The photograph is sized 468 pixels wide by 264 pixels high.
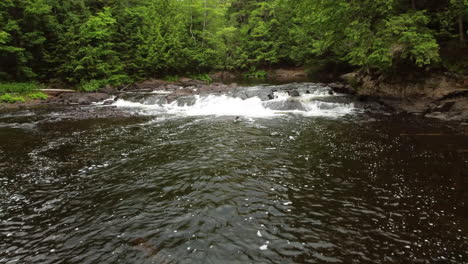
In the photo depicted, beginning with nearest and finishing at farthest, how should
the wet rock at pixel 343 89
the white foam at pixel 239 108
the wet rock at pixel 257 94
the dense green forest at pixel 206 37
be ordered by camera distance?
the dense green forest at pixel 206 37 → the white foam at pixel 239 108 → the wet rock at pixel 343 89 → the wet rock at pixel 257 94

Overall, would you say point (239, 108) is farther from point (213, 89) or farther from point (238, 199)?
point (238, 199)

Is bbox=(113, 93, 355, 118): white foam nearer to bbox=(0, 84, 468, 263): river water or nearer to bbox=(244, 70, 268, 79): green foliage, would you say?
bbox=(0, 84, 468, 263): river water

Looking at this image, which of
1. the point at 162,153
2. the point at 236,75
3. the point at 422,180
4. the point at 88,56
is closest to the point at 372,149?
the point at 422,180

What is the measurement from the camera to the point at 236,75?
158 ft

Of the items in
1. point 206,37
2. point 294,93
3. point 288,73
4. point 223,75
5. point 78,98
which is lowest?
point 78,98

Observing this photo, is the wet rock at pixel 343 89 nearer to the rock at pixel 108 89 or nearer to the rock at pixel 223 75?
the rock at pixel 108 89

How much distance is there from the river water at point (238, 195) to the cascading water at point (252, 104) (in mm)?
4551

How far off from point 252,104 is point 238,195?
1341 centimetres

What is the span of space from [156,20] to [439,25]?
1327 inches

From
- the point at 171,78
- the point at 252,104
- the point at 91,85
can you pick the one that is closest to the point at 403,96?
the point at 252,104

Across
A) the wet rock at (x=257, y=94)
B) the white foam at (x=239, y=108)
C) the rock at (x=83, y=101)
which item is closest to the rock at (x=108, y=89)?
the rock at (x=83, y=101)

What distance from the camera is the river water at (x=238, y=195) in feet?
15.2

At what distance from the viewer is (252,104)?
19.4 m

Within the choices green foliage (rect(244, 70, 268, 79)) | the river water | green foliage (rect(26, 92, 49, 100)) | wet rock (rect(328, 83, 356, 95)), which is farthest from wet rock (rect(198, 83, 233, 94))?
green foliage (rect(244, 70, 268, 79))
